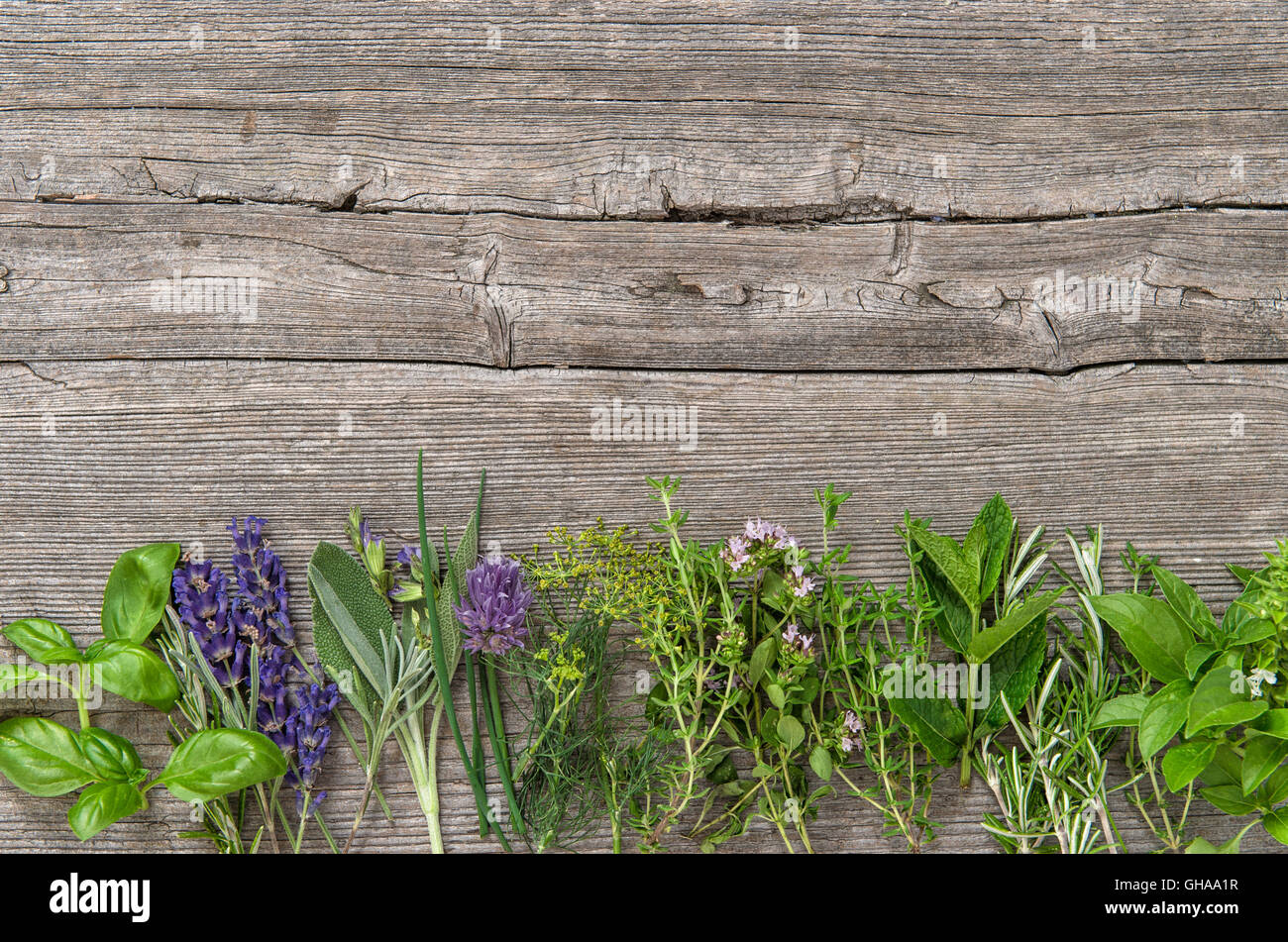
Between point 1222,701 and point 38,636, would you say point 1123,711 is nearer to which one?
point 1222,701

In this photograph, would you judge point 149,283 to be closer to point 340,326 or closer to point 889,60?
point 340,326

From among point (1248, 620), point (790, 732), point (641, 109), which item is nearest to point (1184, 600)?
point (1248, 620)

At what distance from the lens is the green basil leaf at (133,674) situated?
3.42ft

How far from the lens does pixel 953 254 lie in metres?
1.21

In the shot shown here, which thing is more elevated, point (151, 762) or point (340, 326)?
point (340, 326)

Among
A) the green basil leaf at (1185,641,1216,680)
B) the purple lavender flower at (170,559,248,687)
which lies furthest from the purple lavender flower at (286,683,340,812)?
the green basil leaf at (1185,641,1216,680)

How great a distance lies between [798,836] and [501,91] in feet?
4.21

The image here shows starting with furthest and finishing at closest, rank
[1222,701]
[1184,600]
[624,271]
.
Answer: [624,271]
[1184,600]
[1222,701]

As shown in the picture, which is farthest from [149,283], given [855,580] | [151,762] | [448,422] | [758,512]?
[855,580]

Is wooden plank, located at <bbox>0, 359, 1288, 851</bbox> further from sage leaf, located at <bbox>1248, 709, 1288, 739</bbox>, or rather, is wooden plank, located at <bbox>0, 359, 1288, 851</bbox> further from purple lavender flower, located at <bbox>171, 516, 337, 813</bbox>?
sage leaf, located at <bbox>1248, 709, 1288, 739</bbox>

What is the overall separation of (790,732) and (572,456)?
53 centimetres

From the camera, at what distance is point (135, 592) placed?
1.10 m

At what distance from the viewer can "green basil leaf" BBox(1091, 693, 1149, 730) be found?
40.3 inches

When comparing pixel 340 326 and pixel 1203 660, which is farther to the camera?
pixel 340 326
